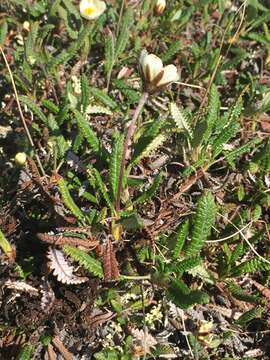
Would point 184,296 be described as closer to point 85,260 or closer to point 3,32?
point 85,260

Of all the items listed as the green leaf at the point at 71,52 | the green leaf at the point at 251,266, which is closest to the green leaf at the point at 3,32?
the green leaf at the point at 71,52

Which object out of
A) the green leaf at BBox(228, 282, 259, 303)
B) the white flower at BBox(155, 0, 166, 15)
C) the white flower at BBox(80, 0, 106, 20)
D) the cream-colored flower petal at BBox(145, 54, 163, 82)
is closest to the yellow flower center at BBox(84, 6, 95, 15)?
the white flower at BBox(80, 0, 106, 20)

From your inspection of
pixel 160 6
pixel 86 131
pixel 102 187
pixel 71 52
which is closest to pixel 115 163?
pixel 102 187

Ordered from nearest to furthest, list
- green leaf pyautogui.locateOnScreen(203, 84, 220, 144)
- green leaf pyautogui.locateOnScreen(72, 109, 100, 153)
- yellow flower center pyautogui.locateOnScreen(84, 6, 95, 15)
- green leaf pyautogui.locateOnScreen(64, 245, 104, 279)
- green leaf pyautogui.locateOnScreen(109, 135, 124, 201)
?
Result: green leaf pyautogui.locateOnScreen(64, 245, 104, 279), green leaf pyautogui.locateOnScreen(109, 135, 124, 201), green leaf pyautogui.locateOnScreen(72, 109, 100, 153), green leaf pyautogui.locateOnScreen(203, 84, 220, 144), yellow flower center pyautogui.locateOnScreen(84, 6, 95, 15)

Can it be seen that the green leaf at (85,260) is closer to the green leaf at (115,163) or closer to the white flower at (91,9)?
the green leaf at (115,163)

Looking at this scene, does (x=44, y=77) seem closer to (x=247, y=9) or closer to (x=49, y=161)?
(x=49, y=161)

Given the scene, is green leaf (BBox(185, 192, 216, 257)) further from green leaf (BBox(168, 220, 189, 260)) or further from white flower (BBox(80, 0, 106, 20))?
white flower (BBox(80, 0, 106, 20))
